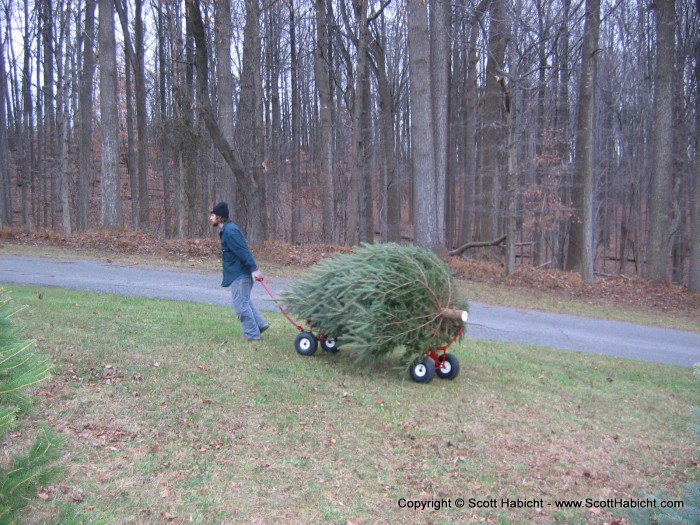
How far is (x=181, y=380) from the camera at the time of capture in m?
6.13

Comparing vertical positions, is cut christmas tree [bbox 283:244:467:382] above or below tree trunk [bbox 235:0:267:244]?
below

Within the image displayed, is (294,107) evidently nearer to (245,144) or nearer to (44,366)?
(245,144)

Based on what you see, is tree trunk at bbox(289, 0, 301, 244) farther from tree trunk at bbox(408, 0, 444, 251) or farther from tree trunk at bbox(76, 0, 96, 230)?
tree trunk at bbox(76, 0, 96, 230)

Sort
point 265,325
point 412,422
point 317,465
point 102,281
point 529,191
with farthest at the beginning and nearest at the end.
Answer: point 529,191, point 102,281, point 265,325, point 412,422, point 317,465

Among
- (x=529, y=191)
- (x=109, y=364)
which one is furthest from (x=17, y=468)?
(x=529, y=191)

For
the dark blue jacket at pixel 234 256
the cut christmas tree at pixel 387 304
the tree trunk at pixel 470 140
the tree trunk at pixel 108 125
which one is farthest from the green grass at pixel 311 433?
the tree trunk at pixel 470 140

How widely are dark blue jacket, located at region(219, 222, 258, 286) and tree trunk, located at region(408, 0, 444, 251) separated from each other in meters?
8.17

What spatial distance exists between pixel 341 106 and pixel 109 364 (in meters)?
31.3

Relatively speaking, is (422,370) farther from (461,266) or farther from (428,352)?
Result: (461,266)

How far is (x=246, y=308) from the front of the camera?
26.0ft

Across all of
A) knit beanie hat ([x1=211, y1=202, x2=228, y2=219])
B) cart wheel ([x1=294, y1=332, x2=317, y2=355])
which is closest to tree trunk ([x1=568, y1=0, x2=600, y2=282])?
cart wheel ([x1=294, y1=332, x2=317, y2=355])

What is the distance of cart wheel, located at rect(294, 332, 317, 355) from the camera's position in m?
7.65

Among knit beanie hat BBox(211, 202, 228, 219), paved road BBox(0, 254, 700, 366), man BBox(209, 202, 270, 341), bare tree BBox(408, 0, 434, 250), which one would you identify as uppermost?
bare tree BBox(408, 0, 434, 250)

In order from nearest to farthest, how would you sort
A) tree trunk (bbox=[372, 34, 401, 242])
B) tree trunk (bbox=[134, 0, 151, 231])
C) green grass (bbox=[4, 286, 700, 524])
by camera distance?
green grass (bbox=[4, 286, 700, 524]) → tree trunk (bbox=[372, 34, 401, 242]) → tree trunk (bbox=[134, 0, 151, 231])
